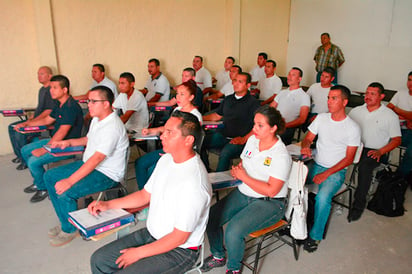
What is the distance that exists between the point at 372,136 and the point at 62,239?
9.97 feet

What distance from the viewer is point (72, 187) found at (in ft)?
8.05

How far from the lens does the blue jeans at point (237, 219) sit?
6.74 ft

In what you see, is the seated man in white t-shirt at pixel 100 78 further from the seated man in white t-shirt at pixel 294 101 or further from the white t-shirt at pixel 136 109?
the seated man in white t-shirt at pixel 294 101

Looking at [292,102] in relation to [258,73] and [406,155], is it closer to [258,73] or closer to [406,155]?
[406,155]

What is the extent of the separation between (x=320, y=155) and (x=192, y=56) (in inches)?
165

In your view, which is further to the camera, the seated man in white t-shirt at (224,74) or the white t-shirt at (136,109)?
the seated man in white t-shirt at (224,74)

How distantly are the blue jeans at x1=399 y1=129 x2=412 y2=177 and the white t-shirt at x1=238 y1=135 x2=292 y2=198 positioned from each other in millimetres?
2188

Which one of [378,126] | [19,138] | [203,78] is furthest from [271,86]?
[19,138]

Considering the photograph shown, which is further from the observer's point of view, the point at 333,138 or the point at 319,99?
the point at 319,99

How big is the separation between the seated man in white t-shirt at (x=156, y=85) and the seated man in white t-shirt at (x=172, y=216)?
12.0 feet

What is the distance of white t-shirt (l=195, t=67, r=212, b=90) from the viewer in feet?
20.2

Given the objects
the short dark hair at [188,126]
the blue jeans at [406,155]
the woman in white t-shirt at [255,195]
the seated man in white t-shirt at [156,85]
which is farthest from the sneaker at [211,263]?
the seated man in white t-shirt at [156,85]

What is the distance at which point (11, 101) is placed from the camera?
4.85 m

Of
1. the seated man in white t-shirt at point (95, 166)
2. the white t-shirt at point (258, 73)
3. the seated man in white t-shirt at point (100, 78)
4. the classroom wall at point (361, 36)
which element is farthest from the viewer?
the white t-shirt at point (258, 73)
